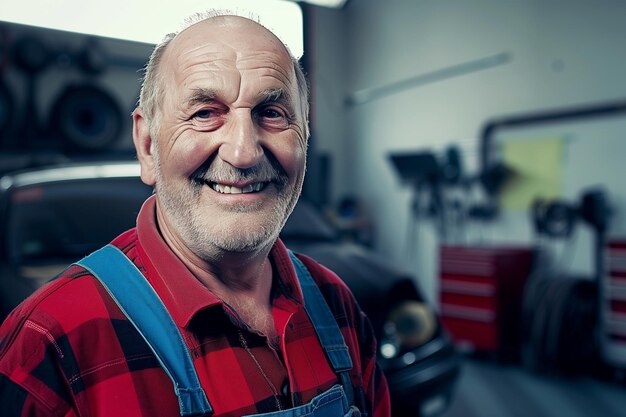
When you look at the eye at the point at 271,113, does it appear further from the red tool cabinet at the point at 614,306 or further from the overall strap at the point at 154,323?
the red tool cabinet at the point at 614,306

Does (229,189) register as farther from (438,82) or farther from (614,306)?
(438,82)

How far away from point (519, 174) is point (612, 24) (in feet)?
2.73

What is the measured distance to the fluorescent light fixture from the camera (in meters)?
0.48

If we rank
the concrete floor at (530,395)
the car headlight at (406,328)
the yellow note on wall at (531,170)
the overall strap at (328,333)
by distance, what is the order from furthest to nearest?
the yellow note on wall at (531,170) < the concrete floor at (530,395) < the car headlight at (406,328) < the overall strap at (328,333)

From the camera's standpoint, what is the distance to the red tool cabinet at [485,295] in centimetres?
269

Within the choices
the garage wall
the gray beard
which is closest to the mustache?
the gray beard

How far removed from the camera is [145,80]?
19.2 inches

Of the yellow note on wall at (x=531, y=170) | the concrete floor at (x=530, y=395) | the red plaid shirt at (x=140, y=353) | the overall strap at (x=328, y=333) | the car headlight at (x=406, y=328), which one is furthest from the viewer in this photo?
the yellow note on wall at (x=531, y=170)

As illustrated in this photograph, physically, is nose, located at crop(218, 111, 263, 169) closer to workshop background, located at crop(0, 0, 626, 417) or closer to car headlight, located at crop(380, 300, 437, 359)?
car headlight, located at crop(380, 300, 437, 359)

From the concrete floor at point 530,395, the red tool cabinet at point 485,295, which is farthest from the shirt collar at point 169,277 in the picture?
the red tool cabinet at point 485,295

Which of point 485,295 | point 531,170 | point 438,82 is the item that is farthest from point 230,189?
point 438,82

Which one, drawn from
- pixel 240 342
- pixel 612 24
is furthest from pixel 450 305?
pixel 240 342

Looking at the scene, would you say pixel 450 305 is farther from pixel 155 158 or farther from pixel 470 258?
pixel 155 158

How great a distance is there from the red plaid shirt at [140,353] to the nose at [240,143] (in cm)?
12
